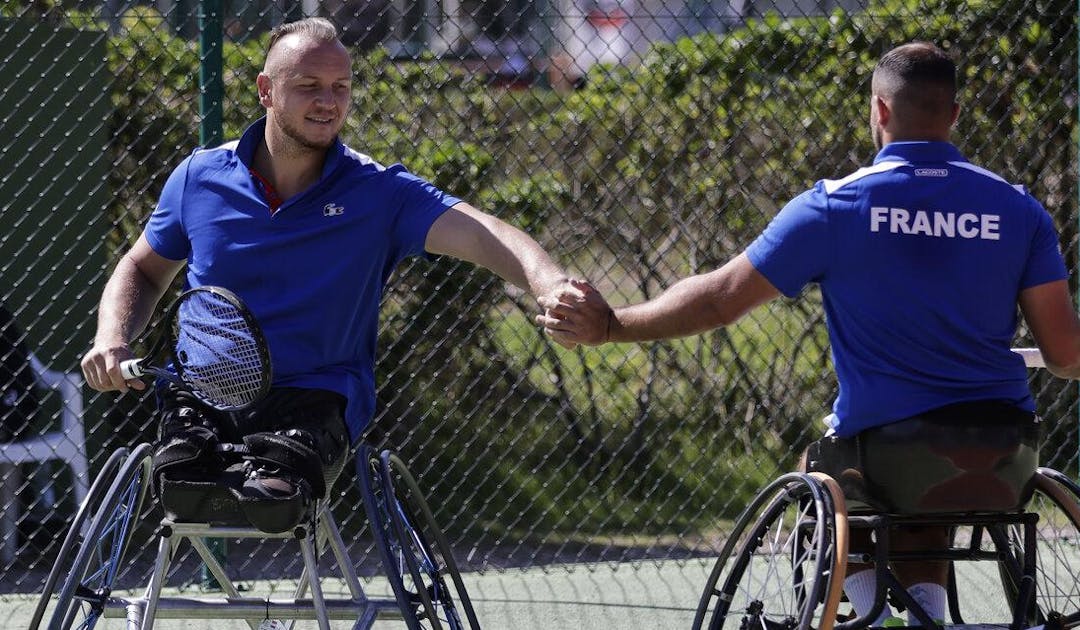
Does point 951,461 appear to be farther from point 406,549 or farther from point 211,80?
point 211,80

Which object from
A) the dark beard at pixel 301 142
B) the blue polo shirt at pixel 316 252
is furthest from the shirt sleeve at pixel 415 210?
the dark beard at pixel 301 142

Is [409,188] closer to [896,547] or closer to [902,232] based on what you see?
[902,232]

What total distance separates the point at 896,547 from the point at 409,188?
133 centimetres

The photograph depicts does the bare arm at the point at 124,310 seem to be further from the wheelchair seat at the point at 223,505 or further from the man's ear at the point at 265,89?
the man's ear at the point at 265,89

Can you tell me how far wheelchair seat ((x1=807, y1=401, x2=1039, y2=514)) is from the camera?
2.91 m

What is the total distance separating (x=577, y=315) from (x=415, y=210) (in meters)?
0.45

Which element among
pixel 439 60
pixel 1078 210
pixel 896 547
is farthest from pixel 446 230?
pixel 1078 210

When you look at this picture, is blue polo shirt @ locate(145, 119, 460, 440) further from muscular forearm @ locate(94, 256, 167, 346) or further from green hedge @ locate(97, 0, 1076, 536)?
green hedge @ locate(97, 0, 1076, 536)

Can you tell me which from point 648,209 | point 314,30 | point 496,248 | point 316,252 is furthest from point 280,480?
point 648,209

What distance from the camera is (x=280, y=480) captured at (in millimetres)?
2889

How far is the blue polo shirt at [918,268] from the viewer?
9.55 ft

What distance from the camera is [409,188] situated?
3314mm

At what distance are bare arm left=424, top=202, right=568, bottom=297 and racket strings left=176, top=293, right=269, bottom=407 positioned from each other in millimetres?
520

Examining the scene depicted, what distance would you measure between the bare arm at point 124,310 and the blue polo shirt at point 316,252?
0.47ft
